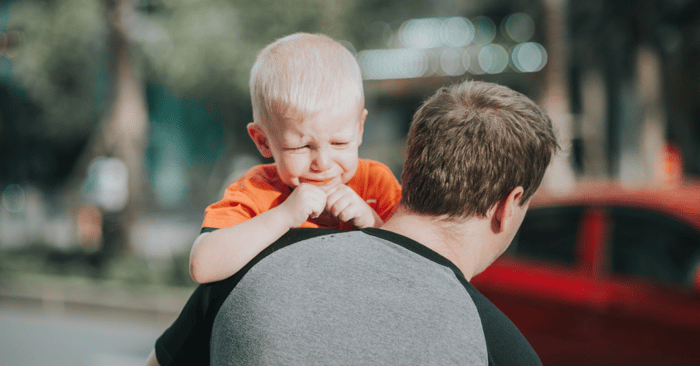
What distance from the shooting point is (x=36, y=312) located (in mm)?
8219

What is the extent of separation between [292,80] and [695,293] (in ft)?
9.67

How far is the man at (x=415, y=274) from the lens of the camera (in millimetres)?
1167

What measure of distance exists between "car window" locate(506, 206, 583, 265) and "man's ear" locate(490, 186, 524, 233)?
102 inches

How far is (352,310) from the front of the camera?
3.90 feet

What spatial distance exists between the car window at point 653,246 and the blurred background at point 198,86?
0.21 m

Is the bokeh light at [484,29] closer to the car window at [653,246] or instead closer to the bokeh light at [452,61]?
the bokeh light at [452,61]

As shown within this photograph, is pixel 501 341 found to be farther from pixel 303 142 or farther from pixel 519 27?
pixel 519 27

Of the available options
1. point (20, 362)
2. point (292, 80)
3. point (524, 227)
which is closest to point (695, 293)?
point (524, 227)

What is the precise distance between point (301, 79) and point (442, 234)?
0.51 meters

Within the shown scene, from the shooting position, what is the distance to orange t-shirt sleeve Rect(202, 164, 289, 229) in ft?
4.95

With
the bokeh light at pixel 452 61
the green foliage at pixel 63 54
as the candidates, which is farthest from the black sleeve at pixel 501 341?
the bokeh light at pixel 452 61

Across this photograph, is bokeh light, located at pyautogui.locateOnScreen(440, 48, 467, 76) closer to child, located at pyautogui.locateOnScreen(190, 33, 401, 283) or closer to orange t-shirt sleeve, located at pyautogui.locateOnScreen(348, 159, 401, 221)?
orange t-shirt sleeve, located at pyautogui.locateOnScreen(348, 159, 401, 221)

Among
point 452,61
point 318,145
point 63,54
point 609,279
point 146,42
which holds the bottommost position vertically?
point 609,279

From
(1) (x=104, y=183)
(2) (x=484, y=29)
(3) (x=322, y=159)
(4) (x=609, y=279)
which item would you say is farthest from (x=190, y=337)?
(2) (x=484, y=29)
